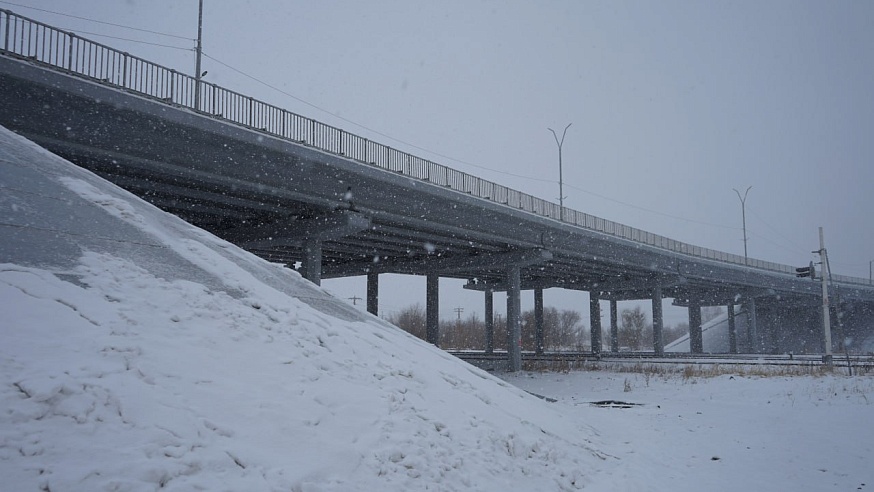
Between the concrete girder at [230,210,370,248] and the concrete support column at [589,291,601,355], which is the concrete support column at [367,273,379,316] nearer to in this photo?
the concrete girder at [230,210,370,248]

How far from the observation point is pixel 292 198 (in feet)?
69.1

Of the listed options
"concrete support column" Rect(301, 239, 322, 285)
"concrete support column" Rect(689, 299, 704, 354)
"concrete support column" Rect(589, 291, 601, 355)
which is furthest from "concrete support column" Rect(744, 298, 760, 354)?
"concrete support column" Rect(301, 239, 322, 285)

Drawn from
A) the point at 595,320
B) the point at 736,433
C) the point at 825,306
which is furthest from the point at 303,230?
the point at 595,320

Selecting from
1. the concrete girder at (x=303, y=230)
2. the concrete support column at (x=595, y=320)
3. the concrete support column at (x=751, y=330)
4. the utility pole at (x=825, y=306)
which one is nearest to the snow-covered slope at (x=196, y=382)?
the concrete girder at (x=303, y=230)

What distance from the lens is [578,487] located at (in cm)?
719

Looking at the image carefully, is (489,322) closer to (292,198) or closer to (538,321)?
(538,321)

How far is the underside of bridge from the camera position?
14914 mm

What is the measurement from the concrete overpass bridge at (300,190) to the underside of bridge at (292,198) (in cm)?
5

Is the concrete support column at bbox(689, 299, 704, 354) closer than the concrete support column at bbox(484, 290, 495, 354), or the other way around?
the concrete support column at bbox(484, 290, 495, 354)

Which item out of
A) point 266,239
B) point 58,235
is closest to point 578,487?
point 58,235

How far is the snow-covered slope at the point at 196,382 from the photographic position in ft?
14.4

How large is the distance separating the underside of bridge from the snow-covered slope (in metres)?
5.99

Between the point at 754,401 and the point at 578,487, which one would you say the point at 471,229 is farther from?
the point at 578,487

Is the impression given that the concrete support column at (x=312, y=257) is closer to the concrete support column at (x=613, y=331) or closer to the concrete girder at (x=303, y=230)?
the concrete girder at (x=303, y=230)
